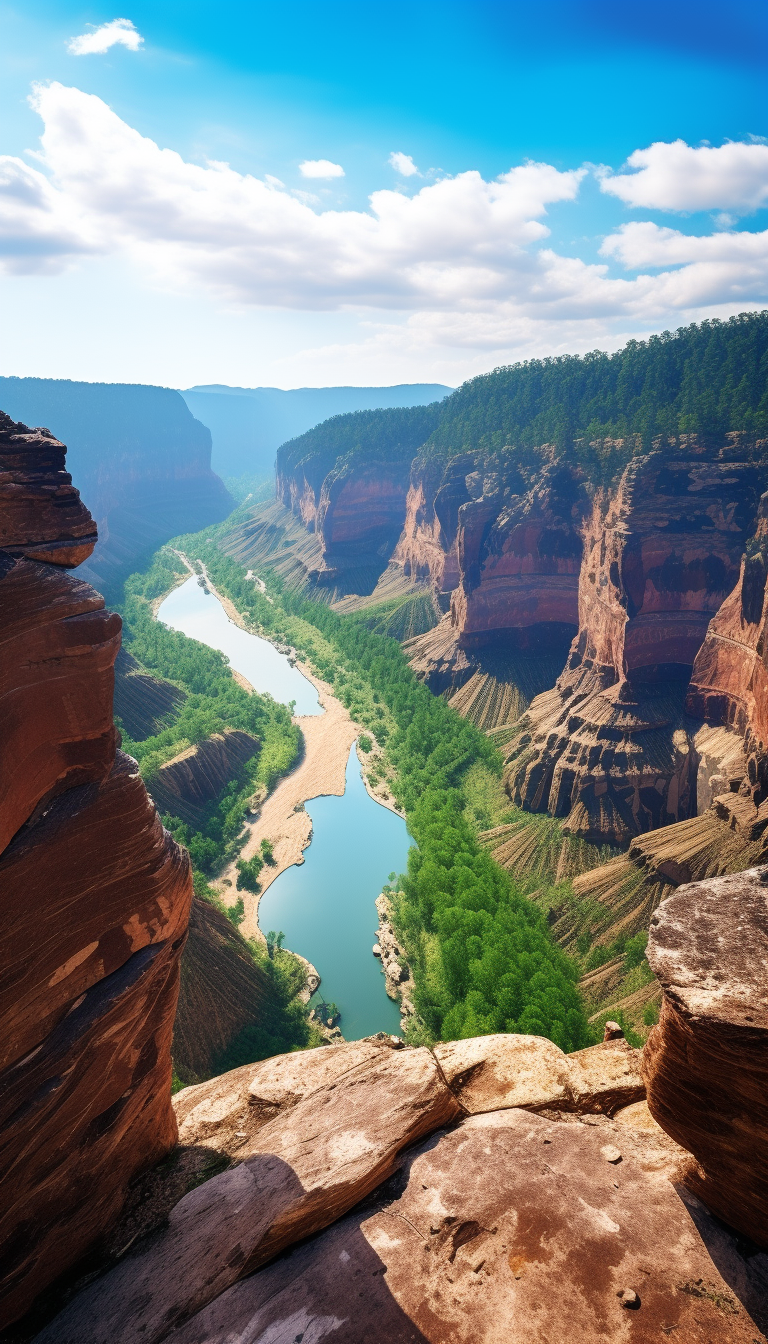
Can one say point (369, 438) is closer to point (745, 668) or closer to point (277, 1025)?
point (745, 668)

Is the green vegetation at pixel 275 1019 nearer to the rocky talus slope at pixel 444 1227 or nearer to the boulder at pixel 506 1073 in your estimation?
the boulder at pixel 506 1073

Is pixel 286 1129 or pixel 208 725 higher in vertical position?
pixel 286 1129

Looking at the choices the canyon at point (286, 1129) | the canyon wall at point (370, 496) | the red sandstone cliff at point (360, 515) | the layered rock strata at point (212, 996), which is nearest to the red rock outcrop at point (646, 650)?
the layered rock strata at point (212, 996)

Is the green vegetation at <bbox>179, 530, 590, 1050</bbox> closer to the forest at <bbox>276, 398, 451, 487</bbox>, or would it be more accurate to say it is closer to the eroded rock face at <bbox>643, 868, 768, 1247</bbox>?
the eroded rock face at <bbox>643, 868, 768, 1247</bbox>

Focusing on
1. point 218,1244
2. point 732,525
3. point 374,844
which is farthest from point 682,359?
point 218,1244

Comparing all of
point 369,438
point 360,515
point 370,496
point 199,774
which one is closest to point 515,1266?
point 199,774

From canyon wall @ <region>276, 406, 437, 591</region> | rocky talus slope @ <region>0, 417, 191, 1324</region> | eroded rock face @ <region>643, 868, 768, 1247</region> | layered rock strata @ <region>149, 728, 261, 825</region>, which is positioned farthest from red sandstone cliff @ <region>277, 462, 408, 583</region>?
eroded rock face @ <region>643, 868, 768, 1247</region>
